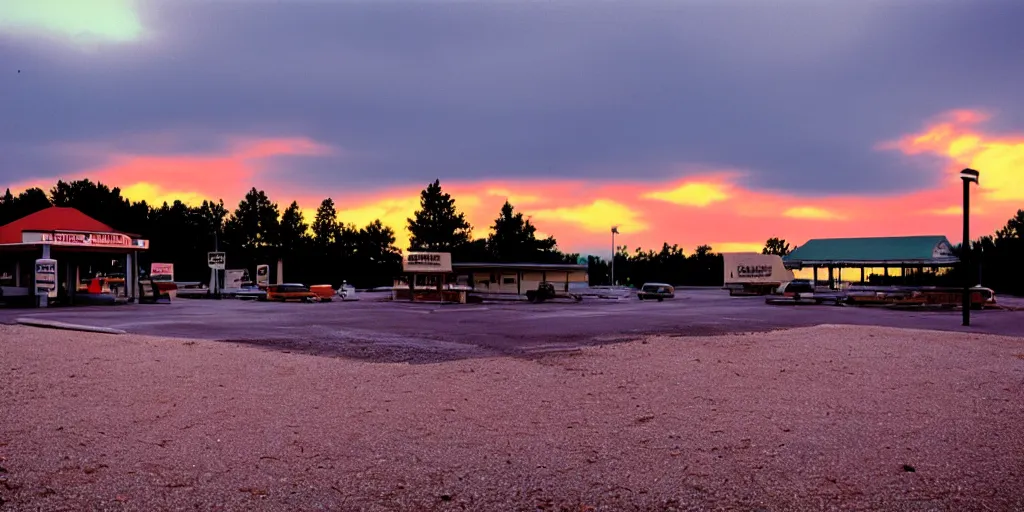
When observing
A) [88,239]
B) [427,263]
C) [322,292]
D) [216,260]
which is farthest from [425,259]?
[88,239]

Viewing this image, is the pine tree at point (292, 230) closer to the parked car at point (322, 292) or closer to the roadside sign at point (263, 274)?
the roadside sign at point (263, 274)

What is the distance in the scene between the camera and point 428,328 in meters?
22.9

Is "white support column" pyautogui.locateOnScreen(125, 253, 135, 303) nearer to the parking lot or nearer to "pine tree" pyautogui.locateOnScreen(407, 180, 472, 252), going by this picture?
the parking lot

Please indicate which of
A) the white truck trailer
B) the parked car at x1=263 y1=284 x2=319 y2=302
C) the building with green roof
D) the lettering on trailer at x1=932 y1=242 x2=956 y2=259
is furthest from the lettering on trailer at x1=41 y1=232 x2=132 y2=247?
the lettering on trailer at x1=932 y1=242 x2=956 y2=259

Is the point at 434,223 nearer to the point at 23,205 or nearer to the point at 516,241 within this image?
the point at 516,241

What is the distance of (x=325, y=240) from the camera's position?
115 metres

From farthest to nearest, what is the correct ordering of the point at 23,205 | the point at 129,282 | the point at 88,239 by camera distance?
the point at 23,205
the point at 129,282
the point at 88,239

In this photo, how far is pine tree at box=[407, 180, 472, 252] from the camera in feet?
370

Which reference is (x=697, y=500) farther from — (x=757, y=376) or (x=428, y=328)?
(x=428, y=328)

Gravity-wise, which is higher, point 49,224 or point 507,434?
point 49,224

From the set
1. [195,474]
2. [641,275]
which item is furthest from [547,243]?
[195,474]

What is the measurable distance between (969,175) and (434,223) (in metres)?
92.8

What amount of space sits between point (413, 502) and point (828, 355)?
10839 mm

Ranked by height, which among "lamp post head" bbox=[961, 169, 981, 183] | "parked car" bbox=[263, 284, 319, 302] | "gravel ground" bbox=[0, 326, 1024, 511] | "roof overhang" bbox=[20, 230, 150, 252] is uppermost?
"lamp post head" bbox=[961, 169, 981, 183]
